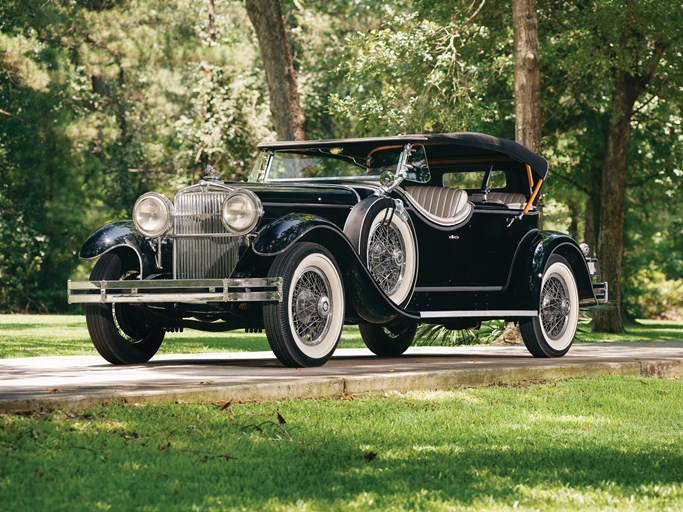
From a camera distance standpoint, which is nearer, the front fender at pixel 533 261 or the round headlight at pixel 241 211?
the round headlight at pixel 241 211

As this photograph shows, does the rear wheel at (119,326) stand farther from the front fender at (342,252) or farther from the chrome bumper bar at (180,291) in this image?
the front fender at (342,252)

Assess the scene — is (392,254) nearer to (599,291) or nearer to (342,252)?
(342,252)

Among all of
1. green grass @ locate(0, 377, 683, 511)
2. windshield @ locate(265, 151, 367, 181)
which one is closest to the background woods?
windshield @ locate(265, 151, 367, 181)

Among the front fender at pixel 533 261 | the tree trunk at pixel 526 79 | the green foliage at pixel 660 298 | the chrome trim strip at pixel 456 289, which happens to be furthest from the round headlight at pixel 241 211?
the green foliage at pixel 660 298

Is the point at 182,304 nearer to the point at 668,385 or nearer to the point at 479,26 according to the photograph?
the point at 668,385

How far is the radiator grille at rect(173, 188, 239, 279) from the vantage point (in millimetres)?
9430

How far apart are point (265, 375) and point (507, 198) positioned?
4558 mm

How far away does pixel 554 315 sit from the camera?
38.9ft

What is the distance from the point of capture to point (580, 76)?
22891 mm

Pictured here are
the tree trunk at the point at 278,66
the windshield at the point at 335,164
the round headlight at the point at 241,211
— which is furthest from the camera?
the tree trunk at the point at 278,66

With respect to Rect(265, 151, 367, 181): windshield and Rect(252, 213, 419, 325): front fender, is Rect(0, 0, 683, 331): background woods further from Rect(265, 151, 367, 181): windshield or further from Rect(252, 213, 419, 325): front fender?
Rect(252, 213, 419, 325): front fender

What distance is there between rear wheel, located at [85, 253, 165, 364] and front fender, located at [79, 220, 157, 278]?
0.39 feet

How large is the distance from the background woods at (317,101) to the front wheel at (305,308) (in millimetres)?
8157

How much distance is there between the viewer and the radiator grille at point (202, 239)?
9.43 metres
